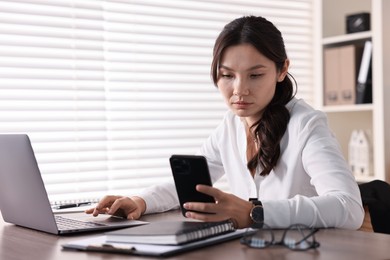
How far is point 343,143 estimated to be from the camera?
380 cm

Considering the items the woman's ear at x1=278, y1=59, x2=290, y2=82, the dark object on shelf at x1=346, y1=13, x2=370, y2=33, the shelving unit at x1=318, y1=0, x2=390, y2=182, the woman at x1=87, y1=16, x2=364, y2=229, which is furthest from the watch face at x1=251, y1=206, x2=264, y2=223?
the dark object on shelf at x1=346, y1=13, x2=370, y2=33

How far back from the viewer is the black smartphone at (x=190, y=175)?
146 centimetres

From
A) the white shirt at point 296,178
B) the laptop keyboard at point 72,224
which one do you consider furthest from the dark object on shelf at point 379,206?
the laptop keyboard at point 72,224

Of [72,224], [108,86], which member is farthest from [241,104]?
[108,86]

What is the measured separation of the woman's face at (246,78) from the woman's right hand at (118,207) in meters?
0.44

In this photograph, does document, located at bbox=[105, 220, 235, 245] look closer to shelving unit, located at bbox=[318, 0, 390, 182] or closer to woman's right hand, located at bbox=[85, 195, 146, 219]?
woman's right hand, located at bbox=[85, 195, 146, 219]

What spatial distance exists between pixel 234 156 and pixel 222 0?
1.63 meters

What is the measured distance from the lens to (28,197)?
166 centimetres

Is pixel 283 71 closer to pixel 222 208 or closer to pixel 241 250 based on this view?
pixel 222 208

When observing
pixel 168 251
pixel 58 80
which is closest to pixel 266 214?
pixel 168 251

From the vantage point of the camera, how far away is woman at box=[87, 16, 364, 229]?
5.74 feet

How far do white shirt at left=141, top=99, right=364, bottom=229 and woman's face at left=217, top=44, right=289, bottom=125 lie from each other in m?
0.14

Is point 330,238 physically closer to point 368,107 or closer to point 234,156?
point 234,156

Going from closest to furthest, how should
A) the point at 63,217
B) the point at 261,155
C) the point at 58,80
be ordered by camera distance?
the point at 63,217
the point at 261,155
the point at 58,80
